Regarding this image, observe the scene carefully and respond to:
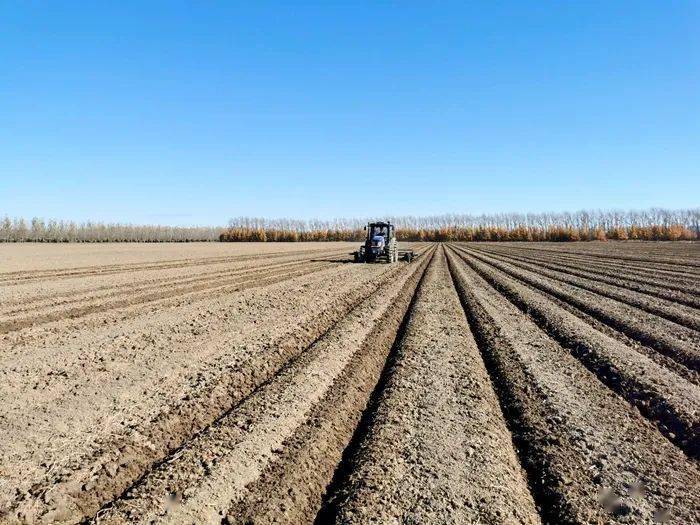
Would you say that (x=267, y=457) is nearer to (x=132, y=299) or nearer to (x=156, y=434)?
(x=156, y=434)

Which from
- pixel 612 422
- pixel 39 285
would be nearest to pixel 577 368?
pixel 612 422

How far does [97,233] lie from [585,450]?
9767cm

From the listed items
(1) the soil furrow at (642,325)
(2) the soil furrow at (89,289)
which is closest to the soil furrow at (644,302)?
(1) the soil furrow at (642,325)

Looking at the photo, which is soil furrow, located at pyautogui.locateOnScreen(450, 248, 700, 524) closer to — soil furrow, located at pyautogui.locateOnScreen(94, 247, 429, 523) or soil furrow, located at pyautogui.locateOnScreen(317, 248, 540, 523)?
soil furrow, located at pyautogui.locateOnScreen(317, 248, 540, 523)

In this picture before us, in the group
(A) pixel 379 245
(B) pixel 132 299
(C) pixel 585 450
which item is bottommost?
(C) pixel 585 450

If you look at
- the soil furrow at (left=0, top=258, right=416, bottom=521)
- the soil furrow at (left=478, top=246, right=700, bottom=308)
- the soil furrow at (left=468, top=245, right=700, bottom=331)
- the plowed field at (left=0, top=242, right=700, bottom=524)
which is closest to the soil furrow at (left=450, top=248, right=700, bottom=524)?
the plowed field at (left=0, top=242, right=700, bottom=524)

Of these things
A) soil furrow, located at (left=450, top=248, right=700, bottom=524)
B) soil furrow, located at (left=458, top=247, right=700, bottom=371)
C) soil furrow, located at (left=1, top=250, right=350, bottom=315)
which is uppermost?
soil furrow, located at (left=1, top=250, right=350, bottom=315)

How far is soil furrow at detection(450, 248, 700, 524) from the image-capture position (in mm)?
3574

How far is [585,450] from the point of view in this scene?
4465 mm

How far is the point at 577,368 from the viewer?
23.2 feet

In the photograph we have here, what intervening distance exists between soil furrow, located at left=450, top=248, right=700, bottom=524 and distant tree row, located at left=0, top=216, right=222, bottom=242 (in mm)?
89965

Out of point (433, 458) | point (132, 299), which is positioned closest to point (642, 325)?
point (433, 458)

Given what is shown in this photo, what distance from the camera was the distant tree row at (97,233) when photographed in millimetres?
78200

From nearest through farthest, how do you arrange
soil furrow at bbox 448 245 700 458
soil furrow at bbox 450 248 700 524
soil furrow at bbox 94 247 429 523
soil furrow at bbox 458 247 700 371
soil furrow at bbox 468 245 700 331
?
soil furrow at bbox 94 247 429 523 → soil furrow at bbox 450 248 700 524 → soil furrow at bbox 448 245 700 458 → soil furrow at bbox 458 247 700 371 → soil furrow at bbox 468 245 700 331
